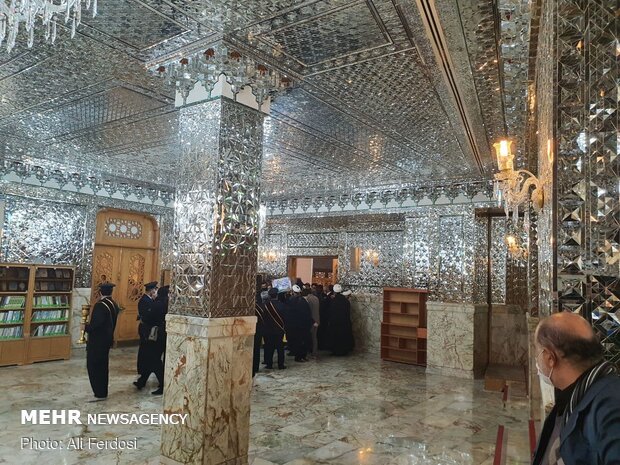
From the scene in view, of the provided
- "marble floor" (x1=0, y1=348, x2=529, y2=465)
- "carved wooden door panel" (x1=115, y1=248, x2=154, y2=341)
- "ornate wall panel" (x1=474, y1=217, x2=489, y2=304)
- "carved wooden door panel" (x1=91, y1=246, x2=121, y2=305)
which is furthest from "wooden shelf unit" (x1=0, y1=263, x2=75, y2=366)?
"ornate wall panel" (x1=474, y1=217, x2=489, y2=304)

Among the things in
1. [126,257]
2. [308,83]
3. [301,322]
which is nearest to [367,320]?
[301,322]

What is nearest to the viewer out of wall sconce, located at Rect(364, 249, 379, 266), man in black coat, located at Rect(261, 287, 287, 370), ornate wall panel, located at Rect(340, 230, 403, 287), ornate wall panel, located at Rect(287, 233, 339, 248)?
man in black coat, located at Rect(261, 287, 287, 370)

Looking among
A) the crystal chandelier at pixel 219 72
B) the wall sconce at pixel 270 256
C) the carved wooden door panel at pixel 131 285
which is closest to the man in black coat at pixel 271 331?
the wall sconce at pixel 270 256

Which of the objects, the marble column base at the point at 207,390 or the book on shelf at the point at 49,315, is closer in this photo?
the marble column base at the point at 207,390

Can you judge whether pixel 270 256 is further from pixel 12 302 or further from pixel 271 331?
pixel 12 302

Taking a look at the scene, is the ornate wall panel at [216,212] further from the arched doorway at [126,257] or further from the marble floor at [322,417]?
the arched doorway at [126,257]

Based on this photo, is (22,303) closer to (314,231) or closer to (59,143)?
(59,143)

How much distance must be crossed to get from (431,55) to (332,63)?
2.74 ft

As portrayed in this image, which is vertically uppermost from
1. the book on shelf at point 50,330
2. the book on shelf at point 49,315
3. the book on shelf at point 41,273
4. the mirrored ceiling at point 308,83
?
the mirrored ceiling at point 308,83

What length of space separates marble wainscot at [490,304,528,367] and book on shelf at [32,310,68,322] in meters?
7.70

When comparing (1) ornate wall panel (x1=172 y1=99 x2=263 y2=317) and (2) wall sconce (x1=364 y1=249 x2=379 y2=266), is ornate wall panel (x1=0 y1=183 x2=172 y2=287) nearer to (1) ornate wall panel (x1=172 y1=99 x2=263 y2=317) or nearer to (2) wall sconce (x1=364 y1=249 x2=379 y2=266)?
(2) wall sconce (x1=364 y1=249 x2=379 y2=266)

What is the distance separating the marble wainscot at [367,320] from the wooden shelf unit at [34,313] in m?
5.63

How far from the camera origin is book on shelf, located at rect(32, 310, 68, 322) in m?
7.92

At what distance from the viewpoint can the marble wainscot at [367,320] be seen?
10.0 metres
